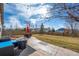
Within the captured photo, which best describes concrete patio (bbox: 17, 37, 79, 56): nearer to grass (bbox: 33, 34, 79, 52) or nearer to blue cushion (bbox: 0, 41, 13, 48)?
grass (bbox: 33, 34, 79, 52)

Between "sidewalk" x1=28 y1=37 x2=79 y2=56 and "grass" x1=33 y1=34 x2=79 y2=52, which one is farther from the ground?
"grass" x1=33 y1=34 x2=79 y2=52

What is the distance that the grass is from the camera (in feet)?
5.78

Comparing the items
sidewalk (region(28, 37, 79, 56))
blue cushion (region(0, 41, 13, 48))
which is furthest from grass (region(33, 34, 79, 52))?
blue cushion (region(0, 41, 13, 48))

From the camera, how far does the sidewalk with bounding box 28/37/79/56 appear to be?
175 cm

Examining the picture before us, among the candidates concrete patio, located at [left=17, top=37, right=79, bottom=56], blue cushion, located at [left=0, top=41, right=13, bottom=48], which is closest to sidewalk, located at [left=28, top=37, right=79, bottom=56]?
concrete patio, located at [left=17, top=37, right=79, bottom=56]

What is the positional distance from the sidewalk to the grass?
30 millimetres

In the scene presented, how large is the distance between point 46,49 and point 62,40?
0.16 meters

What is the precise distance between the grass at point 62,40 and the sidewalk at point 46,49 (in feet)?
0.10

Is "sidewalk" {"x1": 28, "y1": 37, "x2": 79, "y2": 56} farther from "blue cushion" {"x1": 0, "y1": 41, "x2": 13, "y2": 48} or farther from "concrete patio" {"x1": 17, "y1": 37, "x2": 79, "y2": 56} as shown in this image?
"blue cushion" {"x1": 0, "y1": 41, "x2": 13, "y2": 48}

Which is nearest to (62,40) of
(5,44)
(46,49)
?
(46,49)

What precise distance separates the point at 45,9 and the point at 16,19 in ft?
0.88

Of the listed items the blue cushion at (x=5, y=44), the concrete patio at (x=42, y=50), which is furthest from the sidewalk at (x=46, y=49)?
the blue cushion at (x=5, y=44)

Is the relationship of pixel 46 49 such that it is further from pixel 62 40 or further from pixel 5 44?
pixel 5 44

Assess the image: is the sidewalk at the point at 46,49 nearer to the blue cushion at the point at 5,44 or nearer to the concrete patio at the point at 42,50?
the concrete patio at the point at 42,50
